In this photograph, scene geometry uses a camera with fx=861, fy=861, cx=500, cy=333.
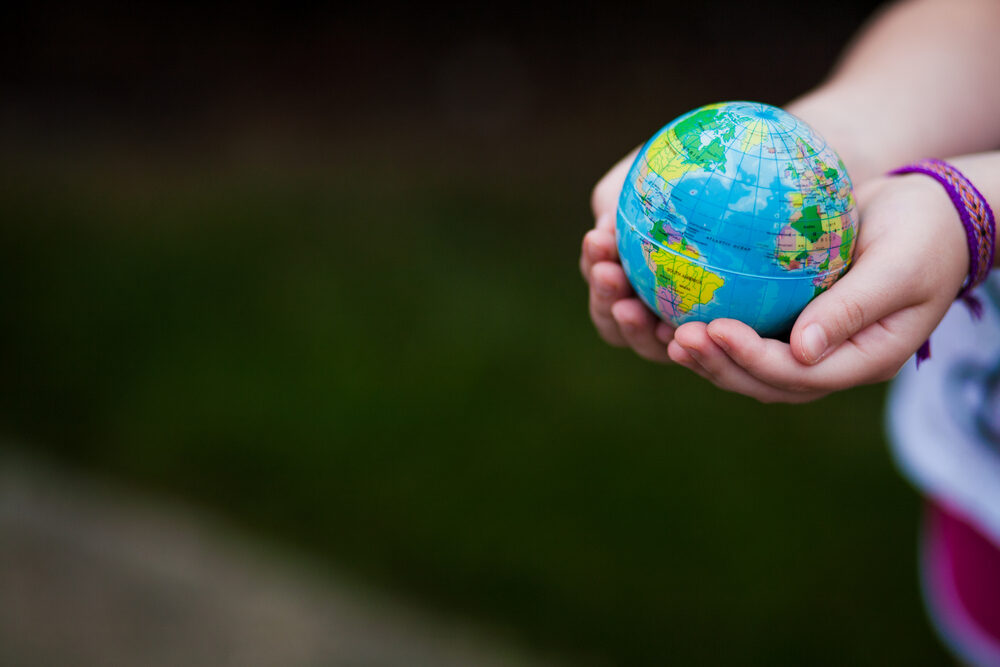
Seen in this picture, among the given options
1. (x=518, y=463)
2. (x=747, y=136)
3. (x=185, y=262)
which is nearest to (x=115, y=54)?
(x=185, y=262)

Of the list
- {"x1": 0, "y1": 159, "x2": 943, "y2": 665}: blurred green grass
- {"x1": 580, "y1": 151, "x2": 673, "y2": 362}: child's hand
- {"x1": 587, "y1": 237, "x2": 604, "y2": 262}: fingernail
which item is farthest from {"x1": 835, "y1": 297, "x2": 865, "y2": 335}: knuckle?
{"x1": 0, "y1": 159, "x2": 943, "y2": 665}: blurred green grass

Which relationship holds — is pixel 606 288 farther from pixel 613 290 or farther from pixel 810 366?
pixel 810 366

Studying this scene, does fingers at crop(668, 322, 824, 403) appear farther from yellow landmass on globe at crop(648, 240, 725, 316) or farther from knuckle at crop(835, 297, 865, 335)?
knuckle at crop(835, 297, 865, 335)

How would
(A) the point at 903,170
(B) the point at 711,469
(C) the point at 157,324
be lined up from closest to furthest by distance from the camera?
1. (A) the point at 903,170
2. (B) the point at 711,469
3. (C) the point at 157,324

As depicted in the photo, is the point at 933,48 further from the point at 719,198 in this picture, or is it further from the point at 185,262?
the point at 185,262

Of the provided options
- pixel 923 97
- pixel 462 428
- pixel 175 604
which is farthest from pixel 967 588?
pixel 175 604

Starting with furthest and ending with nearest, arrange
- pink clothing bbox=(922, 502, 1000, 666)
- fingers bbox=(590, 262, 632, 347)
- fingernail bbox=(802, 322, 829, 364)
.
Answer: pink clothing bbox=(922, 502, 1000, 666), fingers bbox=(590, 262, 632, 347), fingernail bbox=(802, 322, 829, 364)

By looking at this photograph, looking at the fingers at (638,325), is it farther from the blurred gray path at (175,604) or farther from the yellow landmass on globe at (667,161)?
the blurred gray path at (175,604)
